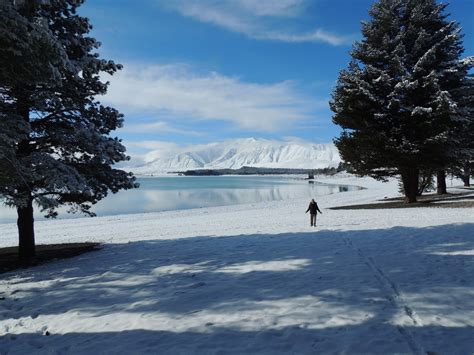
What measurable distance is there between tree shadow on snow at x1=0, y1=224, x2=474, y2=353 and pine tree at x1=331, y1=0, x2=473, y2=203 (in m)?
11.4

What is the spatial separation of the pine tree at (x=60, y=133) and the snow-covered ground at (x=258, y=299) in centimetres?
260

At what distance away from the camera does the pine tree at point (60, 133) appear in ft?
37.2

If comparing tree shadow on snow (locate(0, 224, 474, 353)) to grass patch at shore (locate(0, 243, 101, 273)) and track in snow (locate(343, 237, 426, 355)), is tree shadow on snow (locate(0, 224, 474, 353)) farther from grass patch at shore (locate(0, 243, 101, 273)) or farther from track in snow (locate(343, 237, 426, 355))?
grass patch at shore (locate(0, 243, 101, 273))

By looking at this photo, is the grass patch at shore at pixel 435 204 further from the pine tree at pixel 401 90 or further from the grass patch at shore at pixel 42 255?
the grass patch at shore at pixel 42 255

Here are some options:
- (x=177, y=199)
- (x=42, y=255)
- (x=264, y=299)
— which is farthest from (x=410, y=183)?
(x=177, y=199)

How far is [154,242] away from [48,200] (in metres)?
5.23

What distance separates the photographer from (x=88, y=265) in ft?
41.1

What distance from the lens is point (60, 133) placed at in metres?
13.4

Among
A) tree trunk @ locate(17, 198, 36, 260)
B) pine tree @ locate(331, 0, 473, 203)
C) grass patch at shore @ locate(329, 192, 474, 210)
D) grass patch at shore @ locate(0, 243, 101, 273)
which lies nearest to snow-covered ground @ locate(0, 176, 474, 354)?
grass patch at shore @ locate(0, 243, 101, 273)

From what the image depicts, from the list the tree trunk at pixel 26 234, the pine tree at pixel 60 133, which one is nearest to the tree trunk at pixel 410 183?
the pine tree at pixel 60 133

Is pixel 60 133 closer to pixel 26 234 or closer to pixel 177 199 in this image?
pixel 26 234

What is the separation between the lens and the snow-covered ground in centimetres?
569

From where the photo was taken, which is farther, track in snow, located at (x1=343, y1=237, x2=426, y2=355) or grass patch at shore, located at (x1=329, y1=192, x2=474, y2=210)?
grass patch at shore, located at (x1=329, y1=192, x2=474, y2=210)

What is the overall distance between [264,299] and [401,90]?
20.2m
